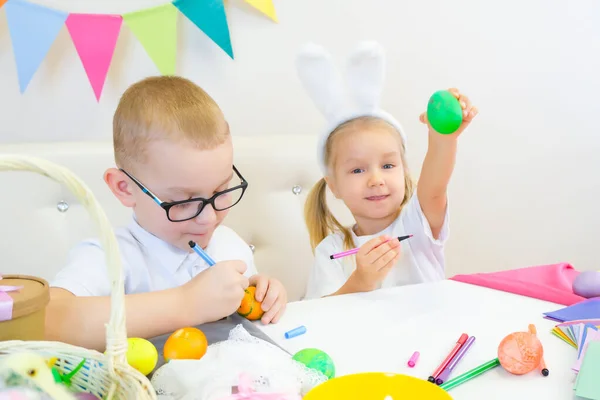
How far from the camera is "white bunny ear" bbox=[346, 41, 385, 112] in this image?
131 cm

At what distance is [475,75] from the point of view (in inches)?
75.5

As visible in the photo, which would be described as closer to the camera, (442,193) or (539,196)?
(442,193)

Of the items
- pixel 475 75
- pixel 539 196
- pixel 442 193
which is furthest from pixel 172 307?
pixel 539 196

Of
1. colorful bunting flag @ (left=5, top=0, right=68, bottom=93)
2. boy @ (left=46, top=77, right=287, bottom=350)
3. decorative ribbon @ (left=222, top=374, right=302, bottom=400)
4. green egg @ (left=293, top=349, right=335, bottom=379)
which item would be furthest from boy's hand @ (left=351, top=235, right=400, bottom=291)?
colorful bunting flag @ (left=5, top=0, right=68, bottom=93)

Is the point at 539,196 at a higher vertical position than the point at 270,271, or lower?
higher

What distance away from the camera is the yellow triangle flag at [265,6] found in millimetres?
1586

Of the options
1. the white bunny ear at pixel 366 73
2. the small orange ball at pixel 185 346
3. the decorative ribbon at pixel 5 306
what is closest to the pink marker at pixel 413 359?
the small orange ball at pixel 185 346

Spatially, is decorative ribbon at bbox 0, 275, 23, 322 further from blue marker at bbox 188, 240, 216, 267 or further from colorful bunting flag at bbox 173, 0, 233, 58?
colorful bunting flag at bbox 173, 0, 233, 58

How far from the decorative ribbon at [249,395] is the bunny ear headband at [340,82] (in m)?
0.83

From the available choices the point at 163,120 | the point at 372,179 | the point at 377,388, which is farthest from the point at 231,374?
the point at 372,179

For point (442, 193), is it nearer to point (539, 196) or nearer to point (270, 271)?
point (270, 271)

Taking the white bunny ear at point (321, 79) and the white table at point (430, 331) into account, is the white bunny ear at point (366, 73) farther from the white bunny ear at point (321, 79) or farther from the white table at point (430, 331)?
the white table at point (430, 331)

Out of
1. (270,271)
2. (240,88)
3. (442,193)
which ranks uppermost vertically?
(240,88)

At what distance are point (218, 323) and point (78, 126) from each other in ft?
2.60
